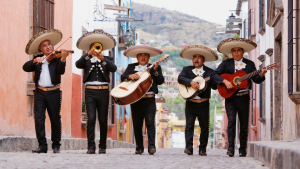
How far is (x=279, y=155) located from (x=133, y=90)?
156 inches

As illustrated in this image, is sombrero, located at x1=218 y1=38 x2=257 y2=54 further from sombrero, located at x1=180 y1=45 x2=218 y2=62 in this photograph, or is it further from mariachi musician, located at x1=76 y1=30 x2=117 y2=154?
mariachi musician, located at x1=76 y1=30 x2=117 y2=154

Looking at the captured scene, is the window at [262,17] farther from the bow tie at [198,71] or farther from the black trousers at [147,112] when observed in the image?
the black trousers at [147,112]

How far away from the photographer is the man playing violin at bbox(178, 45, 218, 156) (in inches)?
379

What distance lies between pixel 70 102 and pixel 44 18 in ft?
12.3

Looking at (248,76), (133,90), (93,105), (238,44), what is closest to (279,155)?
(248,76)

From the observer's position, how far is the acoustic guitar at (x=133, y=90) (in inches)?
358

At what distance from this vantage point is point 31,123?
39.7 ft

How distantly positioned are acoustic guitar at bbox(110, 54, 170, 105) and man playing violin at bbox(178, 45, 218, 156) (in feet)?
2.04

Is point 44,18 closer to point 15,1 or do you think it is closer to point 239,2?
point 15,1

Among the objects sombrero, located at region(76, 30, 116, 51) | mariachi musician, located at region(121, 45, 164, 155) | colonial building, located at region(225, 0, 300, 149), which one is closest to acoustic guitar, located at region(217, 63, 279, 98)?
colonial building, located at region(225, 0, 300, 149)

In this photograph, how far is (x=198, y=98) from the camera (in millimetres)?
9672

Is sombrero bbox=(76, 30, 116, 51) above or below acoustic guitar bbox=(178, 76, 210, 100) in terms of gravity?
above

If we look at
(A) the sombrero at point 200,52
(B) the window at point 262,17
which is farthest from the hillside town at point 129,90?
(B) the window at point 262,17

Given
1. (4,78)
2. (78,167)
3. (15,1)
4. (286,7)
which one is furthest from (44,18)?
(78,167)
